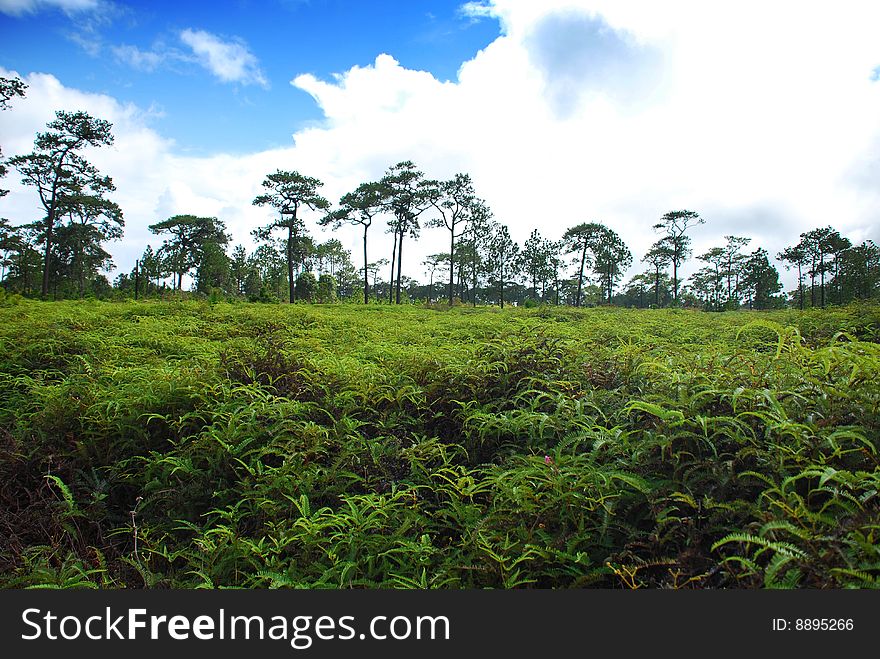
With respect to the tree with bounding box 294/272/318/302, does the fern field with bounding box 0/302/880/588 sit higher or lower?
lower

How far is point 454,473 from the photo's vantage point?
2.67 m

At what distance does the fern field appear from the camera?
193 centimetres

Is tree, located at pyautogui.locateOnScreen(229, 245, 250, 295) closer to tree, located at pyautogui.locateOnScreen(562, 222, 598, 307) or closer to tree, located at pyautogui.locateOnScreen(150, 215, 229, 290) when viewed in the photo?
tree, located at pyautogui.locateOnScreen(150, 215, 229, 290)

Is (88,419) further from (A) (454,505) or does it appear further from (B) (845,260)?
(B) (845,260)

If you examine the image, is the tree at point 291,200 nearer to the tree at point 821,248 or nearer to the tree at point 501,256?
the tree at point 501,256

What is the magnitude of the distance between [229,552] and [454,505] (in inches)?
47.6

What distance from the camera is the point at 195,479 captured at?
→ 298cm

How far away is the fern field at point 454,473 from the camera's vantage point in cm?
193

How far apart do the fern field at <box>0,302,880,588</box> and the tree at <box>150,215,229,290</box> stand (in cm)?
4669

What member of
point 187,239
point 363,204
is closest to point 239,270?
point 187,239

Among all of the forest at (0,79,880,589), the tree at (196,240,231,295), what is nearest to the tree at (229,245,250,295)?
→ the tree at (196,240,231,295)

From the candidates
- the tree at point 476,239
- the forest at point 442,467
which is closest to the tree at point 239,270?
the tree at point 476,239

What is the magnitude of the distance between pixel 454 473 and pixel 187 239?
51612 millimetres

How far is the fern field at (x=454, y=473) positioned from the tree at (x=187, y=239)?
1838 inches
